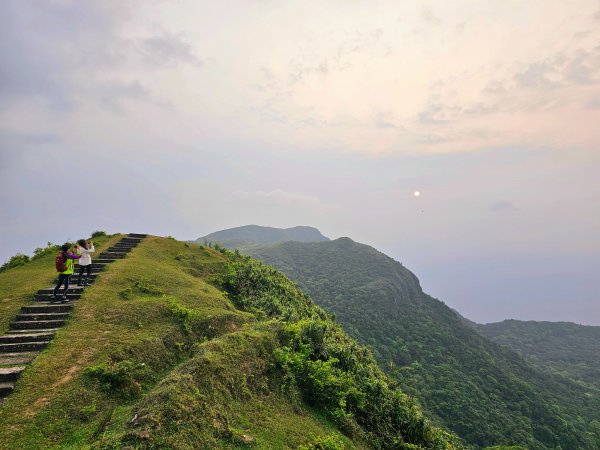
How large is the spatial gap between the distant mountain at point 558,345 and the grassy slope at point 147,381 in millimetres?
154741

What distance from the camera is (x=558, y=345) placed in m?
175

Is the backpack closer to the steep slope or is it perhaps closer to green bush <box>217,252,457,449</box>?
green bush <box>217,252,457,449</box>

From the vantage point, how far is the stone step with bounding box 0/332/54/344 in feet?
39.3

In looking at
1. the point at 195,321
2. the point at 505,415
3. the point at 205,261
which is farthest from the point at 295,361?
the point at 505,415

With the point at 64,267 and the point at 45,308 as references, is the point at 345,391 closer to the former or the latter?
the point at 45,308

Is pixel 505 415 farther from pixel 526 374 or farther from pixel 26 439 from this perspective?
pixel 26 439

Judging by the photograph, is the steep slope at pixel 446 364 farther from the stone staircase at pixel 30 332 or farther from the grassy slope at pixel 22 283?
the grassy slope at pixel 22 283

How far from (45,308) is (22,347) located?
10.8ft

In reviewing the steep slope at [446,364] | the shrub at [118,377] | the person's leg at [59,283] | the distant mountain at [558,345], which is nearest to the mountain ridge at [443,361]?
the steep slope at [446,364]

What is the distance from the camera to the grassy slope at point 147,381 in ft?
26.1

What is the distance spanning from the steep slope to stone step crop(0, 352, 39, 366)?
17.6 meters

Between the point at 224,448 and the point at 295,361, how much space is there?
5.76 m

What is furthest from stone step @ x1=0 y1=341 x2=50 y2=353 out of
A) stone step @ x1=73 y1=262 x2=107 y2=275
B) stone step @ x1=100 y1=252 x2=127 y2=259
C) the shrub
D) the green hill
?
stone step @ x1=100 y1=252 x2=127 y2=259

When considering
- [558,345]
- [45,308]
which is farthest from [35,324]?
[558,345]
